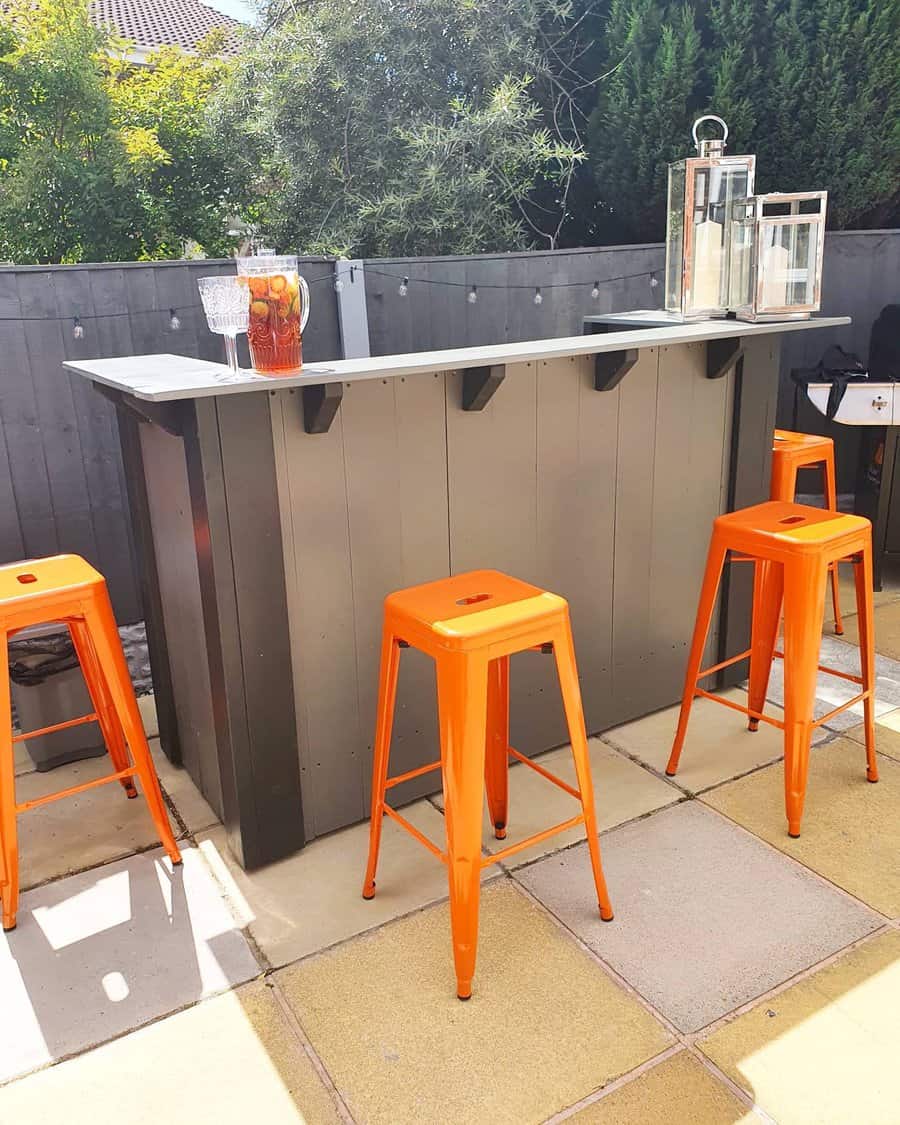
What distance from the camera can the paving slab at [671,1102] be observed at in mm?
1509

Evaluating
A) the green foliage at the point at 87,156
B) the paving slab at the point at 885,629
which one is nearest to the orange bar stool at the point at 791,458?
the paving slab at the point at 885,629

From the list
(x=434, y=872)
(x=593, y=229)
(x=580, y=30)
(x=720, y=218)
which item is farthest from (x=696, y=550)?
(x=580, y=30)

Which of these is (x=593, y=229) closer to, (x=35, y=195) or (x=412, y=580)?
(x=35, y=195)

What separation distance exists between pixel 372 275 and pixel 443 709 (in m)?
2.91

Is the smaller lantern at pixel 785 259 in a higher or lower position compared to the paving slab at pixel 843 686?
higher

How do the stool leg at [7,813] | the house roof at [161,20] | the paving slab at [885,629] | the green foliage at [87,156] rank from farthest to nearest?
the house roof at [161,20] < the green foliage at [87,156] < the paving slab at [885,629] < the stool leg at [7,813]

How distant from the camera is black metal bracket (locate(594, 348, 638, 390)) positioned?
2.39 metres

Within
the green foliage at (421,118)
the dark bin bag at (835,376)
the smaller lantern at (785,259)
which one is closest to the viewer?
the smaller lantern at (785,259)

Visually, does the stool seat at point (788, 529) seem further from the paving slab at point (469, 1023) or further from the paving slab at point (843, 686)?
Result: the paving slab at point (469, 1023)

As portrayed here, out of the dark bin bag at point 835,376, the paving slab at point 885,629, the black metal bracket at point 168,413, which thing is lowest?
the paving slab at point 885,629

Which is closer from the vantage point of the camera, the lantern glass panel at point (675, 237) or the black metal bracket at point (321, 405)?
the black metal bracket at point (321, 405)

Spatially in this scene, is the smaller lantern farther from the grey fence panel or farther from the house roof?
the house roof

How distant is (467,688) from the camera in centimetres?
171

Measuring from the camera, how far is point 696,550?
2836mm
